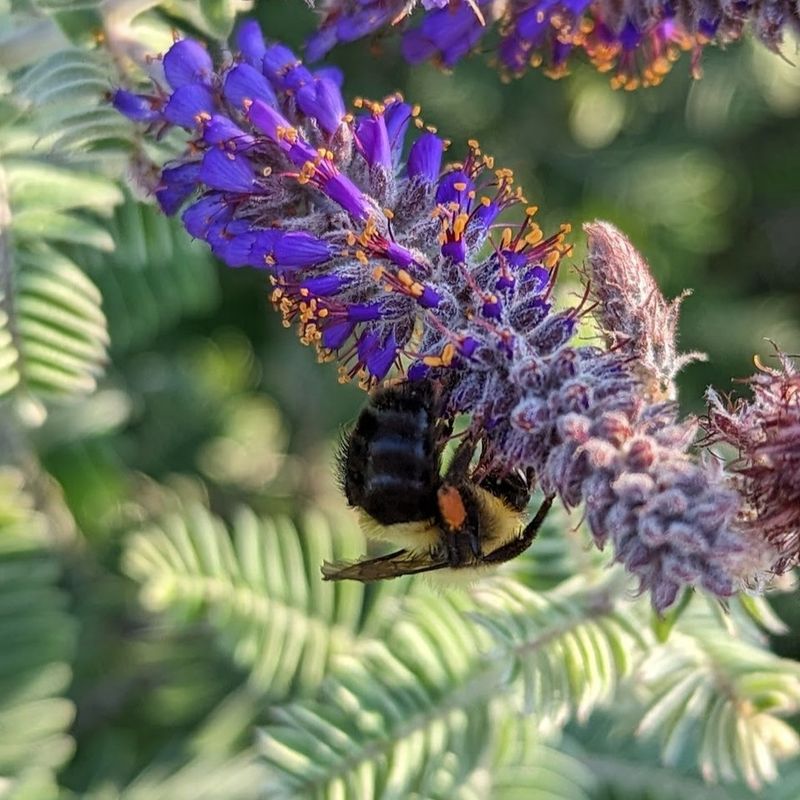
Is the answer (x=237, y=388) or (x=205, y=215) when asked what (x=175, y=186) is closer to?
(x=205, y=215)

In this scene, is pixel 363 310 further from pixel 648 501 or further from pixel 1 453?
pixel 1 453

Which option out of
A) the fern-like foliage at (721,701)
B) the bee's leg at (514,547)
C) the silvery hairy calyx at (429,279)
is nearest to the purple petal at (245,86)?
the silvery hairy calyx at (429,279)

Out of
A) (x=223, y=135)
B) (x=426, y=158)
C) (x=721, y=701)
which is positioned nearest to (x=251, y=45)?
(x=223, y=135)

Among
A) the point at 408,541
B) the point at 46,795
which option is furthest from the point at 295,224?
the point at 46,795

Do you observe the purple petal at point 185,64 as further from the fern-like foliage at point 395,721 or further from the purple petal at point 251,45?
the fern-like foliage at point 395,721

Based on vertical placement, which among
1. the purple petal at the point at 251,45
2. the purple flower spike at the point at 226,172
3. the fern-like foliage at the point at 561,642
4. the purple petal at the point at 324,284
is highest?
the purple petal at the point at 251,45

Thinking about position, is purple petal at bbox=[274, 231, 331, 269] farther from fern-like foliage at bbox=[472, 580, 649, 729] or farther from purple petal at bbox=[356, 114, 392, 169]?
fern-like foliage at bbox=[472, 580, 649, 729]

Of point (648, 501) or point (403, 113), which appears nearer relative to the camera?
point (648, 501)
